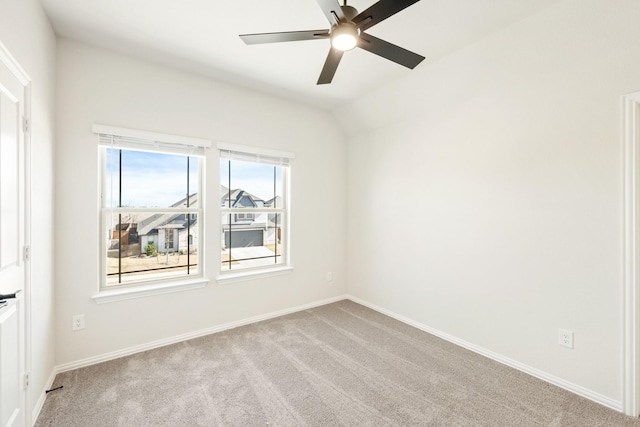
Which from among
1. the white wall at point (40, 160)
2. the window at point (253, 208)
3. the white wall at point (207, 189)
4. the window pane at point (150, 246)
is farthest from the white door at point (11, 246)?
the window at point (253, 208)

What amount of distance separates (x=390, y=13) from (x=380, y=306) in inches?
128

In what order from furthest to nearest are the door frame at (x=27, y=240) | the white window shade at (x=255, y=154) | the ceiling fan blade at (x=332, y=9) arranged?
the white window shade at (x=255, y=154), the door frame at (x=27, y=240), the ceiling fan blade at (x=332, y=9)

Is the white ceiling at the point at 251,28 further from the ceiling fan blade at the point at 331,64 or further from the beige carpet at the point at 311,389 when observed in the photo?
the beige carpet at the point at 311,389

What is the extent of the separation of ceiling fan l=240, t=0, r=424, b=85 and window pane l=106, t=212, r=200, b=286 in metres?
2.00

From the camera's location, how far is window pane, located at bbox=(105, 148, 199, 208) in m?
2.66

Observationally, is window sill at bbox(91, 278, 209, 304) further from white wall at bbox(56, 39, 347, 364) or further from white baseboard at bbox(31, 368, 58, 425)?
white baseboard at bbox(31, 368, 58, 425)

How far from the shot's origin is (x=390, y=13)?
5.13 feet

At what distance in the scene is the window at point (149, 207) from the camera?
2.61 m

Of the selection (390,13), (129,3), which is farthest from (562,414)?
(129,3)

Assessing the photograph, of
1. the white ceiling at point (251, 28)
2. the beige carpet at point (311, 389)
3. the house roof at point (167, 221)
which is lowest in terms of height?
the beige carpet at point (311, 389)

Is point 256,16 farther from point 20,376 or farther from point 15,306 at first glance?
point 20,376

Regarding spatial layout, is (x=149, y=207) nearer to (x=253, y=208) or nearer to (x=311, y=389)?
(x=253, y=208)

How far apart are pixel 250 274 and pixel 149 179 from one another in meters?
1.49

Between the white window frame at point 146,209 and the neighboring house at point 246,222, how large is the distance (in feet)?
0.98
